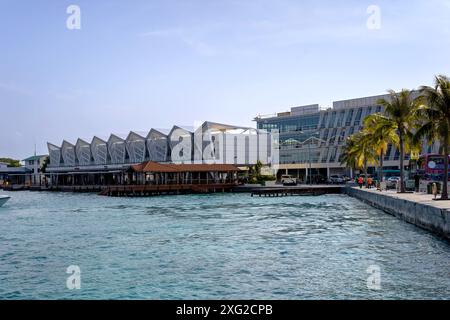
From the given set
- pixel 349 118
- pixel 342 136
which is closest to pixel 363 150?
pixel 349 118

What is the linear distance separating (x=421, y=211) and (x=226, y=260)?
16138 mm

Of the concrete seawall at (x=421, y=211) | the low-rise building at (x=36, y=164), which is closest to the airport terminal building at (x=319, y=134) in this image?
the concrete seawall at (x=421, y=211)

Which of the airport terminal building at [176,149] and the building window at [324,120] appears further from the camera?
the building window at [324,120]

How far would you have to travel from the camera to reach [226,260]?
21297 mm

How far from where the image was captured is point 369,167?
128125 mm

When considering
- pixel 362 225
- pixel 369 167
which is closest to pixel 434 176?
pixel 362 225

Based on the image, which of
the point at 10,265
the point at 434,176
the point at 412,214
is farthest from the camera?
the point at 434,176

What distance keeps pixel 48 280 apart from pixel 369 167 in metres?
118

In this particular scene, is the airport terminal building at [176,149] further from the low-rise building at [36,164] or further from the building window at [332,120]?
the low-rise building at [36,164]

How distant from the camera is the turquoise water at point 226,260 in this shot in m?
16.2

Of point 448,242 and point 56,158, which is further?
point 56,158

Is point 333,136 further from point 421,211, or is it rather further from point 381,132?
point 421,211

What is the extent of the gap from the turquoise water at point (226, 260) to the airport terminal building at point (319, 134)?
93.8m
